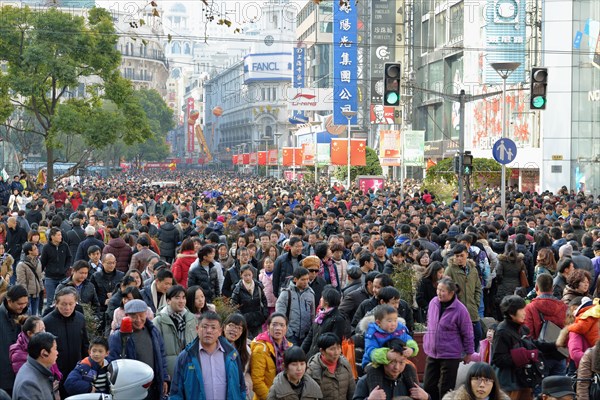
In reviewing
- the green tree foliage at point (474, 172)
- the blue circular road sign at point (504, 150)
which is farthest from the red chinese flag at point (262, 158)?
the blue circular road sign at point (504, 150)

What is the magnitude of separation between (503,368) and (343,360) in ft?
4.53

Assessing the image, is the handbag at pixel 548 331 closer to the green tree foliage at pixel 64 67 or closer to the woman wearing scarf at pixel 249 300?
the woman wearing scarf at pixel 249 300

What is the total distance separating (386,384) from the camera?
23.0 feet

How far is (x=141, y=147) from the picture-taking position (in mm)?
121938

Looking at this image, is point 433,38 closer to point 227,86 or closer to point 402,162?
point 402,162

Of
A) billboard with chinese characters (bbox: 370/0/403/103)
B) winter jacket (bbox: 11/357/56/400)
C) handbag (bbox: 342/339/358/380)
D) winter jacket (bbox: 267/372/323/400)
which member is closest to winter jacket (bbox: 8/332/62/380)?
winter jacket (bbox: 11/357/56/400)

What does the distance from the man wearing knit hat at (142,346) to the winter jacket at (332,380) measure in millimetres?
1247

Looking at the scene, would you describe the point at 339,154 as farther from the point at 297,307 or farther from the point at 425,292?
the point at 297,307

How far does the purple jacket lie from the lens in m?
8.83

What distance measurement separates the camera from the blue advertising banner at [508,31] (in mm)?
49156

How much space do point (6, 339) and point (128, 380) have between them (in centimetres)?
184

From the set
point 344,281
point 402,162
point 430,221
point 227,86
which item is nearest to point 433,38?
point 402,162

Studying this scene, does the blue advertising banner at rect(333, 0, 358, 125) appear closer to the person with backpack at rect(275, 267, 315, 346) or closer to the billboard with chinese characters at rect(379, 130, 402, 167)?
the billboard with chinese characters at rect(379, 130, 402, 167)

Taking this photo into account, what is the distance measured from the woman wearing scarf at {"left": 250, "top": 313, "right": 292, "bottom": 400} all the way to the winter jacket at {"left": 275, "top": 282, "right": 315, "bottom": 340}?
1.78 m
